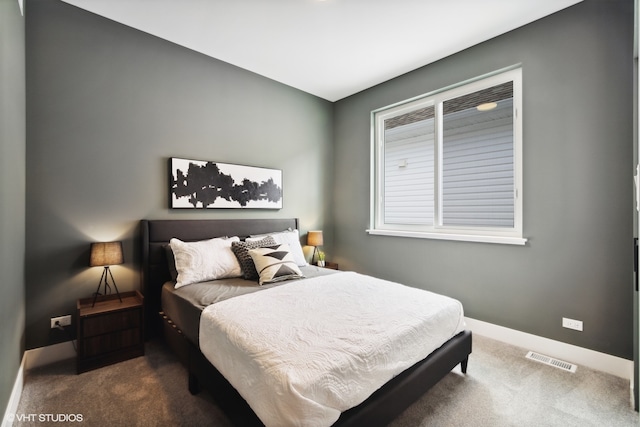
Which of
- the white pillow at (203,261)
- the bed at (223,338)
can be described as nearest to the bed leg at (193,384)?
the bed at (223,338)

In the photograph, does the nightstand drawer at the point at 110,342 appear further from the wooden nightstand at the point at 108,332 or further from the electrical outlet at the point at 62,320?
the electrical outlet at the point at 62,320

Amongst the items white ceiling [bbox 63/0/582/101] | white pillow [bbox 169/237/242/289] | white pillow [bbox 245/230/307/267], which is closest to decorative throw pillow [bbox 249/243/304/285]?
white pillow [bbox 169/237/242/289]

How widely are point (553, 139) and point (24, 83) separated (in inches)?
170

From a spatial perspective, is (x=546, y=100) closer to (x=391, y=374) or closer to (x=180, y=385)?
(x=391, y=374)

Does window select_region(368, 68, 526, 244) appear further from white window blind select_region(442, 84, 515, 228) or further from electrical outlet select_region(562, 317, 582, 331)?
electrical outlet select_region(562, 317, 582, 331)

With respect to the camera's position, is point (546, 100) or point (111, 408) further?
point (546, 100)

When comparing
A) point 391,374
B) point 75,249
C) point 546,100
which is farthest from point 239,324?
point 546,100

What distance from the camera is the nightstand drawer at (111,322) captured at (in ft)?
7.02

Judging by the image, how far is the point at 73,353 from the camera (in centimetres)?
236

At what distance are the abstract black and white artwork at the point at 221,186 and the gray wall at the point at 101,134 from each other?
0.34 ft

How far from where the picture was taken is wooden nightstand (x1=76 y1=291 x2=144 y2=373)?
6.98 feet

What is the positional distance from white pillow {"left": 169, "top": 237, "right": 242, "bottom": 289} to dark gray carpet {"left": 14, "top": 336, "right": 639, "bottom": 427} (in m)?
0.69

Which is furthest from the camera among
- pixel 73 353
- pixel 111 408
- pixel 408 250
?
pixel 408 250

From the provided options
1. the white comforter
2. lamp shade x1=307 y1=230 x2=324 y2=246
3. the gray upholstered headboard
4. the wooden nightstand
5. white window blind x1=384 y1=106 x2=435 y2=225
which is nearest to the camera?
the white comforter
